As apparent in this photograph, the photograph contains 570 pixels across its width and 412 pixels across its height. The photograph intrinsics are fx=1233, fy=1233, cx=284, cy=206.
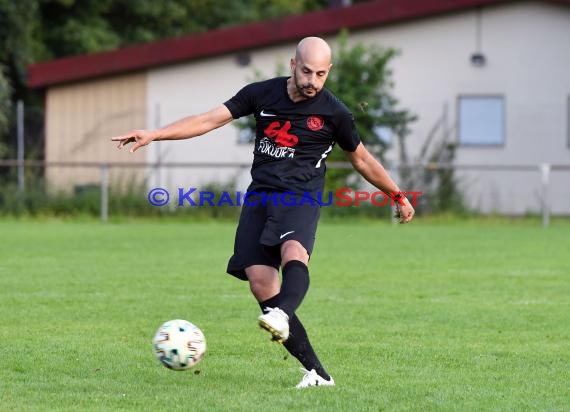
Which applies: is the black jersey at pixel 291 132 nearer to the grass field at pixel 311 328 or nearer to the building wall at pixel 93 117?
the grass field at pixel 311 328

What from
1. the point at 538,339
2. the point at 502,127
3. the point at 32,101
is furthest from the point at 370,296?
the point at 32,101

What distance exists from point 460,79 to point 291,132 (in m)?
22.8

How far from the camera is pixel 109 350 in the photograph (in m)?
8.32

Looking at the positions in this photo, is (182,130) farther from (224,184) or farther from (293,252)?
(224,184)

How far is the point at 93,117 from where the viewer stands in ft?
97.8

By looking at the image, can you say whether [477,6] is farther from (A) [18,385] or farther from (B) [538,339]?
(A) [18,385]

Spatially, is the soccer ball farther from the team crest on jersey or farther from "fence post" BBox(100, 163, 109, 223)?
"fence post" BBox(100, 163, 109, 223)

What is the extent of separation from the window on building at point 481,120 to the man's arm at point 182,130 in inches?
875

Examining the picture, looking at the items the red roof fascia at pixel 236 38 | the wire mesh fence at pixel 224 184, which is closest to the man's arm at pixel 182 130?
the wire mesh fence at pixel 224 184

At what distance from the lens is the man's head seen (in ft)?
21.4

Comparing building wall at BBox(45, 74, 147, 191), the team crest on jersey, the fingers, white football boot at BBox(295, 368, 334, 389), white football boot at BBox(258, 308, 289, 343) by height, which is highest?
building wall at BBox(45, 74, 147, 191)

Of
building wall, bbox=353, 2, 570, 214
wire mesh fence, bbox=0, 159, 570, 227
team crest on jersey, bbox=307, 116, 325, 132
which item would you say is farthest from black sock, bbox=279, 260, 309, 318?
building wall, bbox=353, 2, 570, 214

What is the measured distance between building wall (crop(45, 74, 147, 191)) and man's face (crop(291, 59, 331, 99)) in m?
22.2

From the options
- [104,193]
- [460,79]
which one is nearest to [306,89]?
[104,193]
